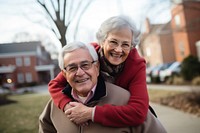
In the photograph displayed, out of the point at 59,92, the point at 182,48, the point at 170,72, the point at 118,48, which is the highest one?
the point at 118,48

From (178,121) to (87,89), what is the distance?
5109 mm

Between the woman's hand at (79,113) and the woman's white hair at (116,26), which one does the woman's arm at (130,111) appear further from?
the woman's white hair at (116,26)

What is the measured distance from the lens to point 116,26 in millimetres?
1711

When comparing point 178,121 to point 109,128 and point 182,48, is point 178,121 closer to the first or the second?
point 109,128

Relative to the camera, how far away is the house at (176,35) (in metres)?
10.5

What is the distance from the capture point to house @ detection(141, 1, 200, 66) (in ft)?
34.6

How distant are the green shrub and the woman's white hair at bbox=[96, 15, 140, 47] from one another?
582 inches

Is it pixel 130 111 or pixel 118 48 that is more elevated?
pixel 118 48

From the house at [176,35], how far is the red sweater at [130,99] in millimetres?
7875

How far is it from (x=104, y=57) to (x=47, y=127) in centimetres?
70

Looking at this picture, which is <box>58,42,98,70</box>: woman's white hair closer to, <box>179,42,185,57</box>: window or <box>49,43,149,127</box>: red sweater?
<box>49,43,149,127</box>: red sweater

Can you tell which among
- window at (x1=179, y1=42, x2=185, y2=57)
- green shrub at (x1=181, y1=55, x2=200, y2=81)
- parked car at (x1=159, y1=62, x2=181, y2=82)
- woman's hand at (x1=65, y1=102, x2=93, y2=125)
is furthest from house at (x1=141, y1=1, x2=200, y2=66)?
woman's hand at (x1=65, y1=102, x2=93, y2=125)

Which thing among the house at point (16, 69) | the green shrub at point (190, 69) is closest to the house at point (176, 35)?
the green shrub at point (190, 69)

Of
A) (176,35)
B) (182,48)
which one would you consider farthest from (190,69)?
(176,35)
